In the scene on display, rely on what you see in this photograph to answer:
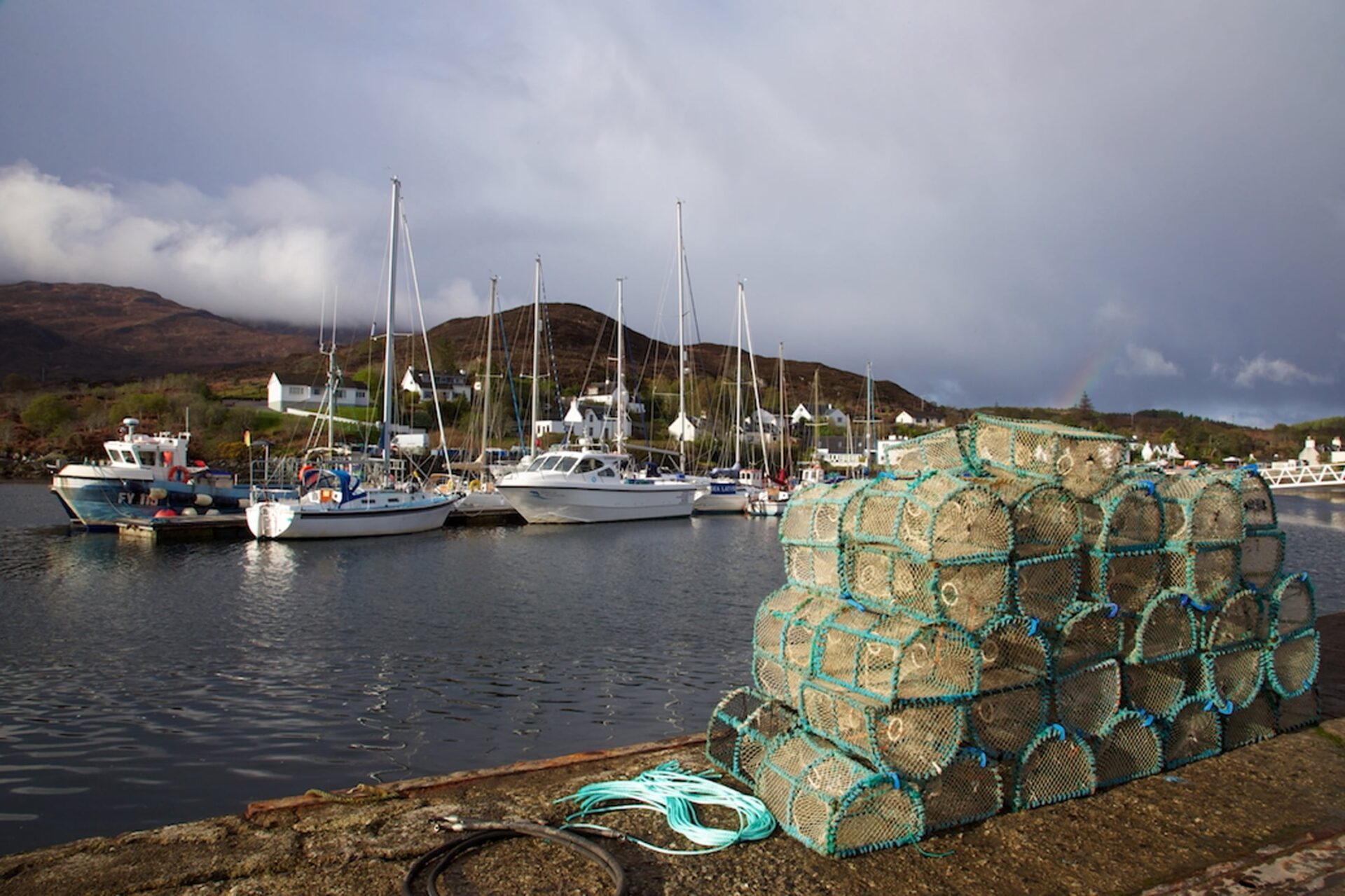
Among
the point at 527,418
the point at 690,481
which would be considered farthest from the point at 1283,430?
the point at 690,481

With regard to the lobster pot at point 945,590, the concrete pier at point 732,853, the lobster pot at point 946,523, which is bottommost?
the concrete pier at point 732,853

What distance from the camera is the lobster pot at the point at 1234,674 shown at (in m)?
6.59

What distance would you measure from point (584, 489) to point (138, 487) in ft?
61.8

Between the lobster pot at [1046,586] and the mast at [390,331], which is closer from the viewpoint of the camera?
the lobster pot at [1046,586]

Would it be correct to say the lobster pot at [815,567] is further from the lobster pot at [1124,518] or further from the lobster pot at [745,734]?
the lobster pot at [1124,518]

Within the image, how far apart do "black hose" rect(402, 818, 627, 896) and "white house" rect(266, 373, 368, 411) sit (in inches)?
3649

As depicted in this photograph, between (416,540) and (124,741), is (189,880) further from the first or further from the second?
(416,540)

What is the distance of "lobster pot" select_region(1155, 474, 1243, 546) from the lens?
657 cm

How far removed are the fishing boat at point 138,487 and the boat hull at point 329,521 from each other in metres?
6.37

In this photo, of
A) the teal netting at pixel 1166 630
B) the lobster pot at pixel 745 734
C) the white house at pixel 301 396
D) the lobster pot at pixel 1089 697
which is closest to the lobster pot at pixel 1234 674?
the teal netting at pixel 1166 630

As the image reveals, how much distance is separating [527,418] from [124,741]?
83.5 metres

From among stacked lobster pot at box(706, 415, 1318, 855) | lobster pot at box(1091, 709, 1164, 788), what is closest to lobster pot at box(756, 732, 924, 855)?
stacked lobster pot at box(706, 415, 1318, 855)

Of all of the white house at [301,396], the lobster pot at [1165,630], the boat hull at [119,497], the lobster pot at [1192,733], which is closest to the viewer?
the lobster pot at [1165,630]

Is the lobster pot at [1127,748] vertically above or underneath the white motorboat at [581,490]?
underneath
